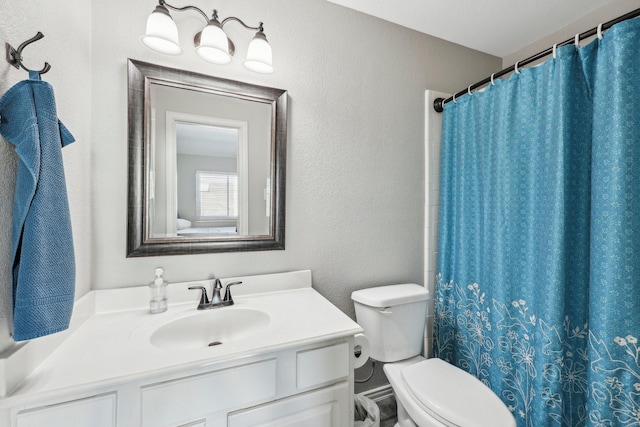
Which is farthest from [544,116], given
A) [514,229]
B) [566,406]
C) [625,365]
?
[566,406]

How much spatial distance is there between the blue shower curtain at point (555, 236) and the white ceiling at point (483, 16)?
47 centimetres

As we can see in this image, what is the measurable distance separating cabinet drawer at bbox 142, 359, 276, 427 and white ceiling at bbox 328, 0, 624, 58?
181 centimetres

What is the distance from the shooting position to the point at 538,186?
1243 mm

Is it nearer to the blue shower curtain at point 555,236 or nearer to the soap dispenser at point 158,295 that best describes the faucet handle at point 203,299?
the soap dispenser at point 158,295

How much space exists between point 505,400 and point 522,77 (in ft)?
Answer: 5.27

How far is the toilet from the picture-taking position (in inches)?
41.3

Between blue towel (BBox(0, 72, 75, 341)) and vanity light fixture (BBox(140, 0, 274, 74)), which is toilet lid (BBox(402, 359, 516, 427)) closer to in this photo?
blue towel (BBox(0, 72, 75, 341))

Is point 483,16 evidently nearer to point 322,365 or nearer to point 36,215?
point 322,365

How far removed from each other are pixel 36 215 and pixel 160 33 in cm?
79

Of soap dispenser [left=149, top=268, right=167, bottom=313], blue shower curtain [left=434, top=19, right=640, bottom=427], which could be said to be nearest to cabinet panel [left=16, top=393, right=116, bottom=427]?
soap dispenser [left=149, top=268, right=167, bottom=313]

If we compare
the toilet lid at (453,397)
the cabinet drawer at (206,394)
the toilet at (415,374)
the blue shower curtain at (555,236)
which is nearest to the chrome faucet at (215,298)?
the cabinet drawer at (206,394)

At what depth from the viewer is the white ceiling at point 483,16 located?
1.48 meters

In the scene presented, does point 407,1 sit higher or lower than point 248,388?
higher

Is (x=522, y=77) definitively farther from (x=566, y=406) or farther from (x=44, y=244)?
(x=44, y=244)
